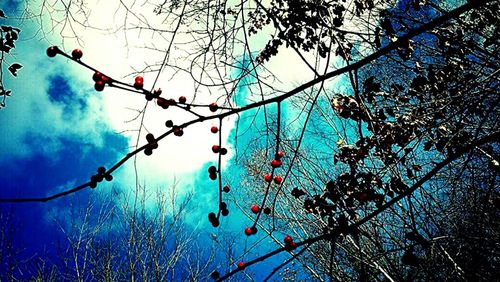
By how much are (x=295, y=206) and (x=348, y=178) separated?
14.2ft

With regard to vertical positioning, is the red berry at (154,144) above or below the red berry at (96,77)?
below

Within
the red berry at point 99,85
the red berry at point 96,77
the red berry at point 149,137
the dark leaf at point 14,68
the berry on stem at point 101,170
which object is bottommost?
the berry on stem at point 101,170

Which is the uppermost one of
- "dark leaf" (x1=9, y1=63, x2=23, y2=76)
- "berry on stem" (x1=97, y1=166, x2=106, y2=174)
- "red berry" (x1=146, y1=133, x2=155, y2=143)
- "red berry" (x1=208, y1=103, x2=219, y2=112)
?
"dark leaf" (x1=9, y1=63, x2=23, y2=76)

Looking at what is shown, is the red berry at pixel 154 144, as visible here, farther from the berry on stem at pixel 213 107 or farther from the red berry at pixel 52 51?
the red berry at pixel 52 51

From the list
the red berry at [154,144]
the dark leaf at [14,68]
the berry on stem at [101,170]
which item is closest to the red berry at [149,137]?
the red berry at [154,144]

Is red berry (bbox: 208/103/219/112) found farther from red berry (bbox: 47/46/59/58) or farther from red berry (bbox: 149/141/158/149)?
red berry (bbox: 47/46/59/58)

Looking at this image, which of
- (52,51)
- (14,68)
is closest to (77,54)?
(52,51)

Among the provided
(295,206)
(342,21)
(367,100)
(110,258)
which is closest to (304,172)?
(295,206)

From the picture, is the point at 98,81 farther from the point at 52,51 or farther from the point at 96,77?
the point at 52,51

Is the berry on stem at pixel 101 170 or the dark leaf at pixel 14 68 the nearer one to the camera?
the berry on stem at pixel 101 170

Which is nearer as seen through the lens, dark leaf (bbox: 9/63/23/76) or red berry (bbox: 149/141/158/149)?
red berry (bbox: 149/141/158/149)

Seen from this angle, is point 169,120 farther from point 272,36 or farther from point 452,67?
point 452,67

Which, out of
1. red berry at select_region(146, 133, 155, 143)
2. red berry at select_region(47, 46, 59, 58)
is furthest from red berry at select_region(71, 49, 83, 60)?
red berry at select_region(146, 133, 155, 143)

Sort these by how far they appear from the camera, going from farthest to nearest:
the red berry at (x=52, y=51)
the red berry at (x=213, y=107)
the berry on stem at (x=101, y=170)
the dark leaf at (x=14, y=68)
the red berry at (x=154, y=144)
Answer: the dark leaf at (x=14, y=68), the red berry at (x=213, y=107), the berry on stem at (x=101, y=170), the red berry at (x=154, y=144), the red berry at (x=52, y=51)
